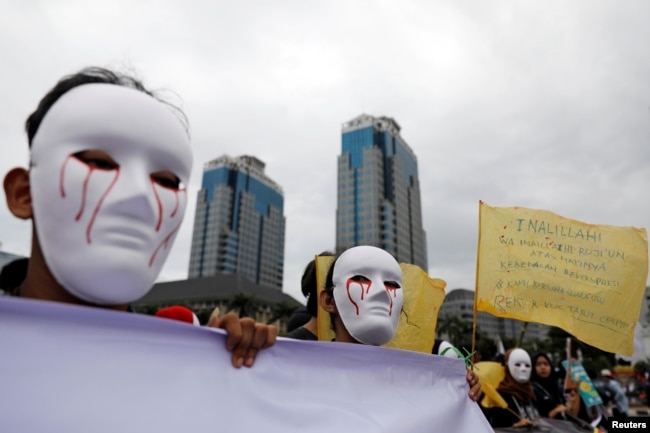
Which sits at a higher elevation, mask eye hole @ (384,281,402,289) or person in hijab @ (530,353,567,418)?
mask eye hole @ (384,281,402,289)

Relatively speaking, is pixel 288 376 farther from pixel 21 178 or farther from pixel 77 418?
pixel 21 178

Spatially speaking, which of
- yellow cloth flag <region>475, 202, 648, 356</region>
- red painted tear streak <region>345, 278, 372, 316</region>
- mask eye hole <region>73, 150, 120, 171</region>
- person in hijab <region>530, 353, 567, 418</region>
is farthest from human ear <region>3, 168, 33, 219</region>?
person in hijab <region>530, 353, 567, 418</region>

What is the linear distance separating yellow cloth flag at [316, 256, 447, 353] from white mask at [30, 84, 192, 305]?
6.37ft

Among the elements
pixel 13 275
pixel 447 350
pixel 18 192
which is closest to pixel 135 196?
pixel 18 192

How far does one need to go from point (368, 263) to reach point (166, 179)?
1386 mm

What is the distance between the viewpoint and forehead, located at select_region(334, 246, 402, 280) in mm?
2566

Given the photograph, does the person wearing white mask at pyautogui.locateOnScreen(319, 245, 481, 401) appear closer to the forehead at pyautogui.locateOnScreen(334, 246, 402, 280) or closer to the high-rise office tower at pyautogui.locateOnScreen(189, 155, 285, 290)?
the forehead at pyautogui.locateOnScreen(334, 246, 402, 280)

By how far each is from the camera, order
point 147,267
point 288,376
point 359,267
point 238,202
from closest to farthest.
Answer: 1. point 147,267
2. point 288,376
3. point 359,267
4. point 238,202

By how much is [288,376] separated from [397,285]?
1142 millimetres

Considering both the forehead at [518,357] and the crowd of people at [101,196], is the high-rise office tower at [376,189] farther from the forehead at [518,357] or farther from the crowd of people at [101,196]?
the crowd of people at [101,196]

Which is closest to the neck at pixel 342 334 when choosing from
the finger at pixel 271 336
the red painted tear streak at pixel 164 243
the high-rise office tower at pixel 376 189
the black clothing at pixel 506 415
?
the finger at pixel 271 336

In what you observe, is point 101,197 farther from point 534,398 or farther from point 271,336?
point 534,398

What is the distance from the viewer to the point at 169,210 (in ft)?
4.78

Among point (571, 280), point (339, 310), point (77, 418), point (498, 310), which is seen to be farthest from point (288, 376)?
point (571, 280)
